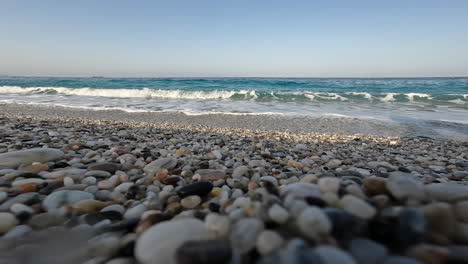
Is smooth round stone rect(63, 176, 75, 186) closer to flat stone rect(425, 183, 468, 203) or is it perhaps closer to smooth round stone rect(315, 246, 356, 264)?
smooth round stone rect(315, 246, 356, 264)

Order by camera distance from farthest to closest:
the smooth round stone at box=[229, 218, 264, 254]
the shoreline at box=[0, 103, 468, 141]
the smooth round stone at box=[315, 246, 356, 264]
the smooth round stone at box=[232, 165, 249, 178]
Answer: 1. the shoreline at box=[0, 103, 468, 141]
2. the smooth round stone at box=[232, 165, 249, 178]
3. the smooth round stone at box=[229, 218, 264, 254]
4. the smooth round stone at box=[315, 246, 356, 264]

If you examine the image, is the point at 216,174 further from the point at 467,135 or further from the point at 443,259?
the point at 467,135

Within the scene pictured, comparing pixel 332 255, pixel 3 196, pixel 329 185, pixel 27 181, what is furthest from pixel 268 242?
pixel 27 181

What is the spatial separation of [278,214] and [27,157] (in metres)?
2.22

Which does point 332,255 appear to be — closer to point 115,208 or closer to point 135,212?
point 135,212

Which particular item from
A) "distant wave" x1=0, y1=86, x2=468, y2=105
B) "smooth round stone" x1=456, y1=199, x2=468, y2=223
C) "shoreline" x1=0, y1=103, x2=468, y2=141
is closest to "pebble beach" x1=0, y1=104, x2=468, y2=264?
"smooth round stone" x1=456, y1=199, x2=468, y2=223

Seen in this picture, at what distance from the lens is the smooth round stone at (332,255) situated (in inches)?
26.5

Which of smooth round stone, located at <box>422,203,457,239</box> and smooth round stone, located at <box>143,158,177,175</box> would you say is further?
smooth round stone, located at <box>143,158,177,175</box>

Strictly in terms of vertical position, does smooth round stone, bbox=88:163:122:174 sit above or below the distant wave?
below

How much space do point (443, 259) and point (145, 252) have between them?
0.99 meters

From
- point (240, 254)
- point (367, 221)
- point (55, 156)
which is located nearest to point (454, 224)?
point (367, 221)

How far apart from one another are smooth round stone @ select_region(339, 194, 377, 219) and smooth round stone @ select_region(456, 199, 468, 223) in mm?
350

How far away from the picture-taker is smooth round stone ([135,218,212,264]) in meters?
0.82

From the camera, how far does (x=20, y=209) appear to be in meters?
1.22
